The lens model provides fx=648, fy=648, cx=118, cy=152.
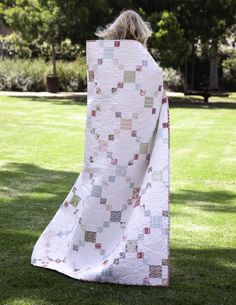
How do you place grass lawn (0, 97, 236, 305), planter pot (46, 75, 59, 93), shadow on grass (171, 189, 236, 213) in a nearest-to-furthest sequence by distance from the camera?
grass lawn (0, 97, 236, 305) < shadow on grass (171, 189, 236, 213) < planter pot (46, 75, 59, 93)

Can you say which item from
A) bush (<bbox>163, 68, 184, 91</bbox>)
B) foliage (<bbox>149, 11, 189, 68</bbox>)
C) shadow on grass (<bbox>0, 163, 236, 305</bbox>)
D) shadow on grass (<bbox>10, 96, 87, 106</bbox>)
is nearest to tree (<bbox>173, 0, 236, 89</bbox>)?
foliage (<bbox>149, 11, 189, 68</bbox>)

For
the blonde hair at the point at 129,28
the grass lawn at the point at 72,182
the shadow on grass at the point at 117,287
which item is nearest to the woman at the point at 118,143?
the blonde hair at the point at 129,28

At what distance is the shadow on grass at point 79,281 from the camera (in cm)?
446

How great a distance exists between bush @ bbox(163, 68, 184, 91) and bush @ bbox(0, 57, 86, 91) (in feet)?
16.0

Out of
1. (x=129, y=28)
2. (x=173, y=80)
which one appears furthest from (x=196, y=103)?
(x=129, y=28)

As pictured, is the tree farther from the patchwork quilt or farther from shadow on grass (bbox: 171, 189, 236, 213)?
the patchwork quilt

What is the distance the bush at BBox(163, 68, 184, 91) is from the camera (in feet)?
113

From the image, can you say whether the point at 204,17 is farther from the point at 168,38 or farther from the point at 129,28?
the point at 129,28

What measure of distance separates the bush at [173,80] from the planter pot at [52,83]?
6382 mm

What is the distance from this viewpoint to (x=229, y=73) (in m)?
36.7

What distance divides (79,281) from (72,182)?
15.3ft

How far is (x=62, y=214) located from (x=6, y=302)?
1099 mm

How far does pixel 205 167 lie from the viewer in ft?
36.3

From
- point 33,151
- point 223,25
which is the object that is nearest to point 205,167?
point 33,151
